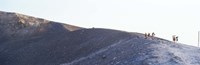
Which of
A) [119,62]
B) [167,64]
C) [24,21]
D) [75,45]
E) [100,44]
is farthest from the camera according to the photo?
[24,21]

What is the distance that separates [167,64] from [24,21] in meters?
A: 44.9

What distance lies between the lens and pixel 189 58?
36.4 meters

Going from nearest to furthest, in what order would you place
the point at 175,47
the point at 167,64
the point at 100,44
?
the point at 167,64, the point at 175,47, the point at 100,44

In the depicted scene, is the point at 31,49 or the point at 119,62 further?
the point at 31,49

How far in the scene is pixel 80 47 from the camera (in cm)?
5212

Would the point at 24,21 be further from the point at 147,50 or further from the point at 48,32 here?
the point at 147,50

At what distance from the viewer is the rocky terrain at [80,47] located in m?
37.0

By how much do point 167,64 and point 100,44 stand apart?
53.3ft

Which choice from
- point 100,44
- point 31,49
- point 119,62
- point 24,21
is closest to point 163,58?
point 119,62

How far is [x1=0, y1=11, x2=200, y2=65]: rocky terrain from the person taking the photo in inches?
1458

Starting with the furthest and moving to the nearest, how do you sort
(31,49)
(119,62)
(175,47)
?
1. (31,49)
2. (175,47)
3. (119,62)

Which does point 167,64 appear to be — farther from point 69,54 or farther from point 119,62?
point 69,54

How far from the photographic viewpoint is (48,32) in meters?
71.3

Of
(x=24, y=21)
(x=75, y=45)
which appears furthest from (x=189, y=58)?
(x=24, y=21)
